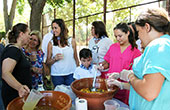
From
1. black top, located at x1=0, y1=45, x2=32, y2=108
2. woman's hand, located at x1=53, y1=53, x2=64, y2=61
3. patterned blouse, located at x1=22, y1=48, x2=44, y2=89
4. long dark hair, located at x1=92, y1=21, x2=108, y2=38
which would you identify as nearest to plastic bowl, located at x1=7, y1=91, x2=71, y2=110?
black top, located at x1=0, y1=45, x2=32, y2=108

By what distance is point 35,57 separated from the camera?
268 cm

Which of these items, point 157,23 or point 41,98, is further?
point 41,98

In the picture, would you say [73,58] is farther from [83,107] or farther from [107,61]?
[83,107]

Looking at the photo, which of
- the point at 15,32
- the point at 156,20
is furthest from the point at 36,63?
the point at 156,20

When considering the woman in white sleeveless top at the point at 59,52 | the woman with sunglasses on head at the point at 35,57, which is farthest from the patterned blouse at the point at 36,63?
the woman in white sleeveless top at the point at 59,52

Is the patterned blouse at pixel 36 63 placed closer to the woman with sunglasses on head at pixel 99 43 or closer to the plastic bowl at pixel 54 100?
the woman with sunglasses on head at pixel 99 43

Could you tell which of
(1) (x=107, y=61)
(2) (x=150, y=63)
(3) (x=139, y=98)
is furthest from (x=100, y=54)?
(2) (x=150, y=63)

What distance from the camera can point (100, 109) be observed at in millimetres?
1363

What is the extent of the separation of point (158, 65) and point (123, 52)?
115 cm

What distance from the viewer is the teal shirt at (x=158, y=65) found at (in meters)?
0.85

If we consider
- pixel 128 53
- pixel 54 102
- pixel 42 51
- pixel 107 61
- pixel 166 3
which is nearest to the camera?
pixel 54 102

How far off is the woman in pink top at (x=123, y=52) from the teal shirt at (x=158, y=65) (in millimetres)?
915

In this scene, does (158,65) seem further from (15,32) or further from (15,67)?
(15,32)

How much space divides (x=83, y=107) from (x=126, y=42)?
3.85ft
